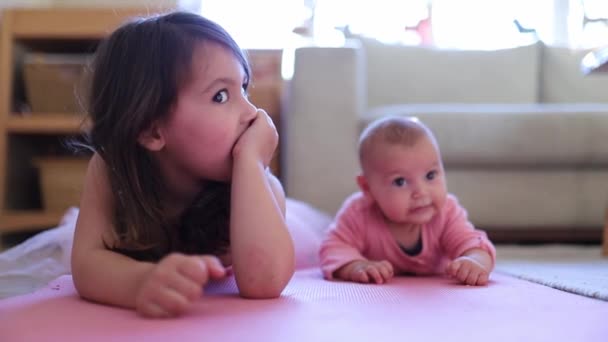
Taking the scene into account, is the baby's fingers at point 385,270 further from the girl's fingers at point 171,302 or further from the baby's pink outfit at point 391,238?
the girl's fingers at point 171,302

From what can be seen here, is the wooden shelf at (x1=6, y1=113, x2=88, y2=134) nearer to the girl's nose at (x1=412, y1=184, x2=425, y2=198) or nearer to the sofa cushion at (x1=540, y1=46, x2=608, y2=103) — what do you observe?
the girl's nose at (x1=412, y1=184, x2=425, y2=198)

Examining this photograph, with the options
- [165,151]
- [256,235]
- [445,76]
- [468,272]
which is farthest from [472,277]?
[445,76]

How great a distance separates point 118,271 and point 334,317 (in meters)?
0.25

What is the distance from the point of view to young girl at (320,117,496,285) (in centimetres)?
94

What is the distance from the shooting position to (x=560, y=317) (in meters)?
0.64

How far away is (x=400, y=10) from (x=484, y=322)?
10.2 feet

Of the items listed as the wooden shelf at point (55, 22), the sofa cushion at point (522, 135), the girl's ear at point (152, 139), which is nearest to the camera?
the girl's ear at point (152, 139)

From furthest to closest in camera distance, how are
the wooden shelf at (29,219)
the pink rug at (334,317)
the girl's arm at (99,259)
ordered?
the wooden shelf at (29,219), the girl's arm at (99,259), the pink rug at (334,317)

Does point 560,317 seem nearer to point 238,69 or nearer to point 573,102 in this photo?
point 238,69

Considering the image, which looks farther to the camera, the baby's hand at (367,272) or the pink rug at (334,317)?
the baby's hand at (367,272)

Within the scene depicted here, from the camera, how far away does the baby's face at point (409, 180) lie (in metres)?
0.96

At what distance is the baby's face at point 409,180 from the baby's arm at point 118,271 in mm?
422

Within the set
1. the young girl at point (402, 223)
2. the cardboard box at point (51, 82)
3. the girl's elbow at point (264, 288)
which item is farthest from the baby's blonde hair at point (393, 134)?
the cardboard box at point (51, 82)

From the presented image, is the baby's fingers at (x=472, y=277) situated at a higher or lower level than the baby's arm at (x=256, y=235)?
lower
